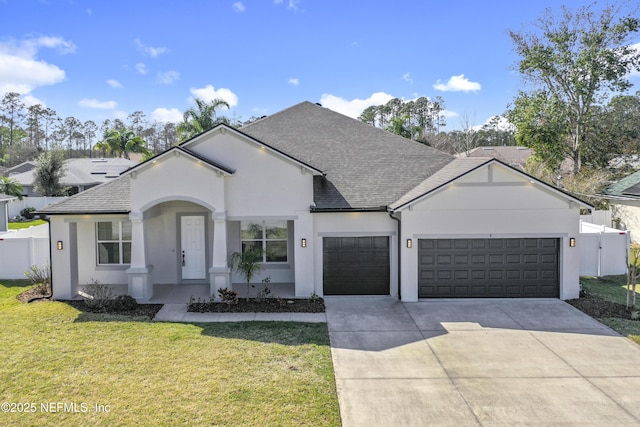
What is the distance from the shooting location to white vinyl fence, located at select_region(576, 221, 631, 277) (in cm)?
1531

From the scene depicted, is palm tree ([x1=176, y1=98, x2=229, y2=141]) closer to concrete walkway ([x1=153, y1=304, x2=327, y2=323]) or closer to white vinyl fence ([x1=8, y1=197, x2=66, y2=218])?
white vinyl fence ([x1=8, y1=197, x2=66, y2=218])

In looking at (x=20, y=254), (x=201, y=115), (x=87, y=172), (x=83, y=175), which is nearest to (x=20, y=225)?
(x=83, y=175)

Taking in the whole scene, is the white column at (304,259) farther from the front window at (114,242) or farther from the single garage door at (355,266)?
the front window at (114,242)

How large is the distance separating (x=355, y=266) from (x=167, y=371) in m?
7.07

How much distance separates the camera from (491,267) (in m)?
12.8

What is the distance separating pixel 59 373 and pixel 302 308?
6.16 m

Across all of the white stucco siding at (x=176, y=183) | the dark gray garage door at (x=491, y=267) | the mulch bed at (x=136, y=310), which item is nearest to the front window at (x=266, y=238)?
the white stucco siding at (x=176, y=183)

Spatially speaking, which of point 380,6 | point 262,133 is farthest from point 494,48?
point 262,133

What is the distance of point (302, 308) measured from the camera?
12.0 metres

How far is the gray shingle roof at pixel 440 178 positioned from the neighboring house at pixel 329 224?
8 cm

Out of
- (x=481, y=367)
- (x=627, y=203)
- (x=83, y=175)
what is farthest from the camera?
(x=83, y=175)

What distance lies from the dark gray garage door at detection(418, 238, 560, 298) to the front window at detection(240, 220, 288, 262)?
4940 millimetres

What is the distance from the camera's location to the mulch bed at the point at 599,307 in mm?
11153

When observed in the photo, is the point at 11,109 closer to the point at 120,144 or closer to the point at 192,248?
the point at 120,144
